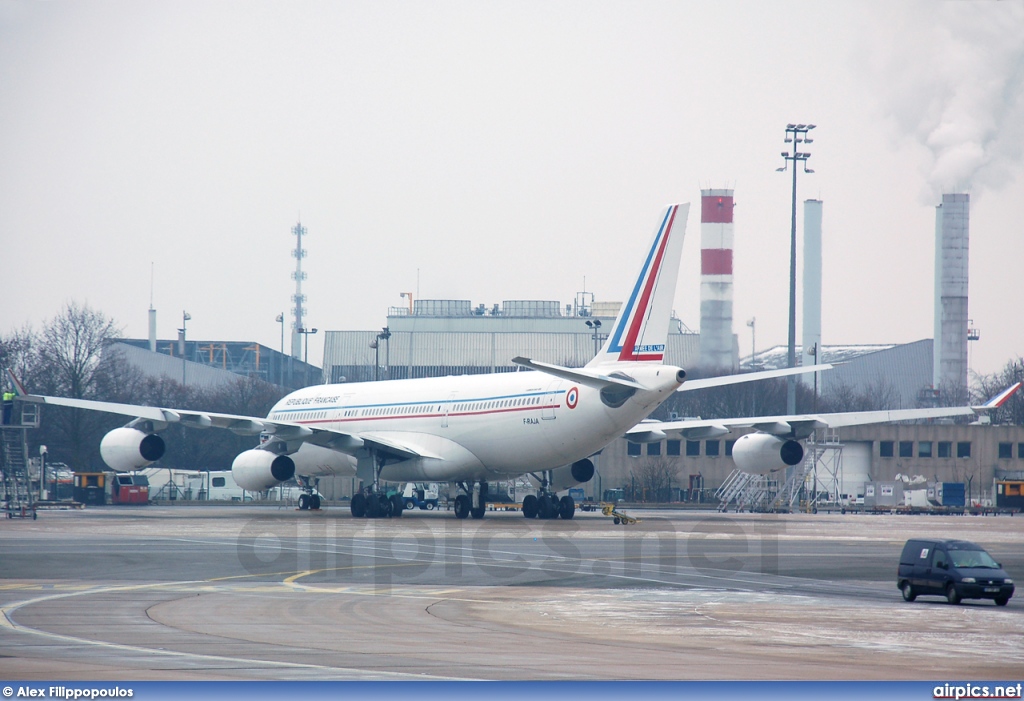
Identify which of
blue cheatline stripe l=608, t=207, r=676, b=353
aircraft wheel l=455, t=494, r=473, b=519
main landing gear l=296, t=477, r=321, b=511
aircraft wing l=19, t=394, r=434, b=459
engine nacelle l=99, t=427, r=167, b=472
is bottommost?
main landing gear l=296, t=477, r=321, b=511

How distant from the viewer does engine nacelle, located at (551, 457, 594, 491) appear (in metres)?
47.2

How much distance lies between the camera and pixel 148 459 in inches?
1868

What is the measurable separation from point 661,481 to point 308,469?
105 ft

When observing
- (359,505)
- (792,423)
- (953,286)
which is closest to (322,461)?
(359,505)

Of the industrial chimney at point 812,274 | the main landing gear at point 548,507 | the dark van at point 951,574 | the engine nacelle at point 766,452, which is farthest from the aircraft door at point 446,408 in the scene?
the industrial chimney at point 812,274

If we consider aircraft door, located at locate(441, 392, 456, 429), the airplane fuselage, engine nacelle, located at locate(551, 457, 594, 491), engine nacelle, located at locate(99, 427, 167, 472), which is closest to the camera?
the airplane fuselage

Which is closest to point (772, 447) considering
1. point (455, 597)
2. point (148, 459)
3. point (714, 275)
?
point (148, 459)

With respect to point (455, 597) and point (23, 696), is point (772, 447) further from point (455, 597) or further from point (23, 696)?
point (23, 696)

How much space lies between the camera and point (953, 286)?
10912 cm

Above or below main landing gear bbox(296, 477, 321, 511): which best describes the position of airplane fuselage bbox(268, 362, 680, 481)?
above

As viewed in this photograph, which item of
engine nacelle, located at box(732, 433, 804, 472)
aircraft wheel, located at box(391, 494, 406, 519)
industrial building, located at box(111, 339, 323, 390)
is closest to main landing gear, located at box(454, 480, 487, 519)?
aircraft wheel, located at box(391, 494, 406, 519)

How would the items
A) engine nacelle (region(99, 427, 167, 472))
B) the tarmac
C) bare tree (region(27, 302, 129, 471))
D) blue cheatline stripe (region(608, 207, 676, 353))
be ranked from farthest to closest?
bare tree (region(27, 302, 129, 471)) < engine nacelle (region(99, 427, 167, 472)) < blue cheatline stripe (region(608, 207, 676, 353)) < the tarmac

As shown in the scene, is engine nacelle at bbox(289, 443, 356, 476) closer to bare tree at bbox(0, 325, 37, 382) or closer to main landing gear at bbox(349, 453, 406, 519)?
main landing gear at bbox(349, 453, 406, 519)

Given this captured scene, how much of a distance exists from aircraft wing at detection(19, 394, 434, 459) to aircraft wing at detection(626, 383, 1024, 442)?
8.92 metres
